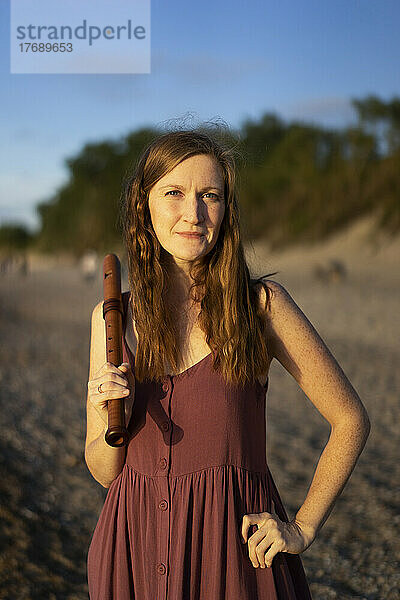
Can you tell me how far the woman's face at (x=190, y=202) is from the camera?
191 cm

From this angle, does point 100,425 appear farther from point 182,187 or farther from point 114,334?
point 182,187

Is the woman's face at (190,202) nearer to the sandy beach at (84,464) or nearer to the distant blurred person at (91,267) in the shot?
the sandy beach at (84,464)

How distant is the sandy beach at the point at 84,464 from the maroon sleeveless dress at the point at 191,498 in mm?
548

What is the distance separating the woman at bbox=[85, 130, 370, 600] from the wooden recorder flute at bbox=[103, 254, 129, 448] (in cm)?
5

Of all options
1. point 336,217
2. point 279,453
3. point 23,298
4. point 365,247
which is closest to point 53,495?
point 279,453

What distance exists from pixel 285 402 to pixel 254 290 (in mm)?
7476

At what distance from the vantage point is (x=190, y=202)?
189 centimetres

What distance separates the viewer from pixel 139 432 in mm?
1941

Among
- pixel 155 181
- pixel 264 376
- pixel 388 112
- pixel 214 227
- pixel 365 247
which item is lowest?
pixel 264 376

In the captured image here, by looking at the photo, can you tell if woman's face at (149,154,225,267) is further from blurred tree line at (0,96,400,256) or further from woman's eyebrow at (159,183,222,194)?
blurred tree line at (0,96,400,256)

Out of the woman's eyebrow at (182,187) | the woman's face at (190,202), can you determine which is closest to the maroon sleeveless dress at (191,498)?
the woman's face at (190,202)

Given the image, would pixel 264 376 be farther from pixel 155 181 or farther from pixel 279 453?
pixel 279 453

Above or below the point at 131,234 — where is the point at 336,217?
above

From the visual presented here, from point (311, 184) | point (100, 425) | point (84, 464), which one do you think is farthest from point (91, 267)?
point (100, 425)
